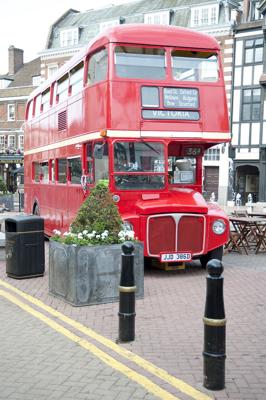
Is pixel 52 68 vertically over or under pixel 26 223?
over

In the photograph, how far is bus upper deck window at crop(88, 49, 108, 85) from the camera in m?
9.98

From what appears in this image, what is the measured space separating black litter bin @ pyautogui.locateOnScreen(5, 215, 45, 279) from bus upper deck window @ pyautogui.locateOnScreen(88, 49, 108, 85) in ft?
10.00

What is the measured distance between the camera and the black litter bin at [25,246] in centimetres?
912

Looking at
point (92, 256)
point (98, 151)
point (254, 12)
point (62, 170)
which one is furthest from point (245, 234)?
point (254, 12)

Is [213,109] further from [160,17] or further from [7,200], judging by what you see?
[160,17]

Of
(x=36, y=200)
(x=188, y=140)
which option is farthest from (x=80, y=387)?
(x=36, y=200)

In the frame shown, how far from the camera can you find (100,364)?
5.12 meters

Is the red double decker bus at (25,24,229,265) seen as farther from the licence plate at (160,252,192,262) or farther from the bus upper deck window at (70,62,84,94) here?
the bus upper deck window at (70,62,84,94)

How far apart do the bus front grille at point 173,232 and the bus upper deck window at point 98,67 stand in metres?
2.94

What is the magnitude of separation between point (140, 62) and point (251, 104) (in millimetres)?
25441

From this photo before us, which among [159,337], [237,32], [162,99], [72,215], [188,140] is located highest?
[237,32]

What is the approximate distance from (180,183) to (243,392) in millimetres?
7068

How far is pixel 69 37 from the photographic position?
44406mm

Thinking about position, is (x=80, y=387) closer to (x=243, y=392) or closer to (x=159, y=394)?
(x=159, y=394)
